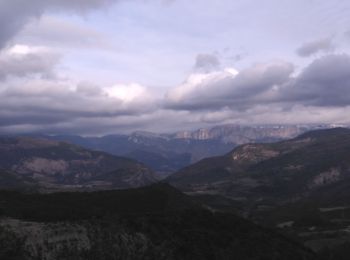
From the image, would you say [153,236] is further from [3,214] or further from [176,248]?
[3,214]

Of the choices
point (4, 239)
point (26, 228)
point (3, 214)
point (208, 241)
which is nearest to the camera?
point (4, 239)

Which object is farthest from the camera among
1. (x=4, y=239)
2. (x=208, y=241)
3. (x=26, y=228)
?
(x=208, y=241)

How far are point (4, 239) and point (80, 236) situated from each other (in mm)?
22136

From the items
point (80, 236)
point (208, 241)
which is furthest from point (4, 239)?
point (208, 241)

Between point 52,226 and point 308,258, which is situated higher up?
point 52,226

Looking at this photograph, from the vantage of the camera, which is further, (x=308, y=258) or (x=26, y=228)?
(x=308, y=258)

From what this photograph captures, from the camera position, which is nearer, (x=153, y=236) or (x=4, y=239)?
(x=4, y=239)

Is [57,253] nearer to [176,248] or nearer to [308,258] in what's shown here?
[176,248]

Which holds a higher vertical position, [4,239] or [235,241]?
[4,239]

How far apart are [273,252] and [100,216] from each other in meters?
61.5

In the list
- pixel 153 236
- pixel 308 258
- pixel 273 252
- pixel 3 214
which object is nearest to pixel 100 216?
pixel 153 236

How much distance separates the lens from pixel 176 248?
163000 millimetres

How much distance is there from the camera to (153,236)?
165 meters

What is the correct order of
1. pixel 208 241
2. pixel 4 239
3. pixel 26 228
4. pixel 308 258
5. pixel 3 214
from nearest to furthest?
pixel 4 239 < pixel 26 228 < pixel 3 214 < pixel 208 241 < pixel 308 258
